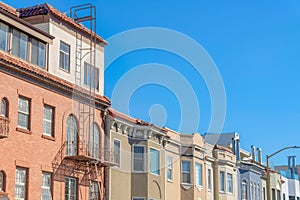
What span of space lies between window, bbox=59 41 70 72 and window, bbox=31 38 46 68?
5.37ft

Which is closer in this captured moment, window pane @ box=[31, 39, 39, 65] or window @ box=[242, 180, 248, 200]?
window pane @ box=[31, 39, 39, 65]

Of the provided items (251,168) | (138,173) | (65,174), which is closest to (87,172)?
(65,174)

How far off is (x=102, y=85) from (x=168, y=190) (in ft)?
34.0

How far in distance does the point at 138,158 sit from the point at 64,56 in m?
9.52

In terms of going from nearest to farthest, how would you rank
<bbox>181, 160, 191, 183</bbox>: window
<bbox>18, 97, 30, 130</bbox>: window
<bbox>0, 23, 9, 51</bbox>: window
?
<bbox>0, 23, 9, 51</bbox>: window → <bbox>18, 97, 30, 130</bbox>: window → <bbox>181, 160, 191, 183</bbox>: window

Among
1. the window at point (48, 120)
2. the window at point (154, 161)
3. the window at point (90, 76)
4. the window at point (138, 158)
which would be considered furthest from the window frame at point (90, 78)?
the window at point (154, 161)

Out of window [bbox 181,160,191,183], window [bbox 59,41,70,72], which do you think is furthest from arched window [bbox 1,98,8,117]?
window [bbox 181,160,191,183]

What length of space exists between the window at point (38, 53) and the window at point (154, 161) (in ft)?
39.5

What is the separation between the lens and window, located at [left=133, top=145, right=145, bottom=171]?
127ft

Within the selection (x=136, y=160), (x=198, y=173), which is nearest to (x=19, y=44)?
(x=136, y=160)

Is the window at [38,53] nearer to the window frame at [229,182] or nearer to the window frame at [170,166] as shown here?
the window frame at [170,166]

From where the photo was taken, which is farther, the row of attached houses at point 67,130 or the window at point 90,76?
the window at point 90,76

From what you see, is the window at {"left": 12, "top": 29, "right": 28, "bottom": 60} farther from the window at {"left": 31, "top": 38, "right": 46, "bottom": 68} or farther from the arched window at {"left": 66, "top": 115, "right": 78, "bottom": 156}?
the arched window at {"left": 66, "top": 115, "right": 78, "bottom": 156}

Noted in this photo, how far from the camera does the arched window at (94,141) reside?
33.3 meters
